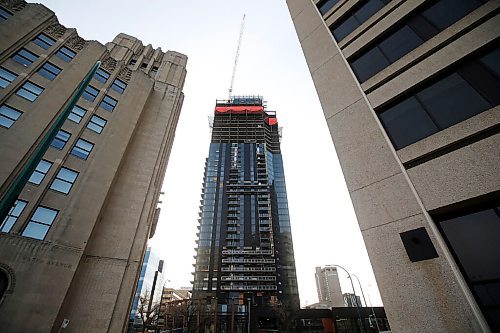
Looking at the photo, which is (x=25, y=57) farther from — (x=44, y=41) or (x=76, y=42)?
(x=76, y=42)

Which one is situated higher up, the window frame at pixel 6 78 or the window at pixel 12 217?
the window frame at pixel 6 78

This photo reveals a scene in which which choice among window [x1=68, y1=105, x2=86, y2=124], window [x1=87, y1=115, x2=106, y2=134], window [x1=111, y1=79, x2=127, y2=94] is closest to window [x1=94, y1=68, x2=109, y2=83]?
window [x1=111, y1=79, x2=127, y2=94]

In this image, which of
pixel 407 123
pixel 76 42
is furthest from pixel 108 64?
pixel 407 123

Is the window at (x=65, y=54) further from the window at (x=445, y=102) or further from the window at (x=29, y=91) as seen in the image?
the window at (x=445, y=102)

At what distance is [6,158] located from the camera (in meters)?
16.2

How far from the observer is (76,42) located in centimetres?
2622

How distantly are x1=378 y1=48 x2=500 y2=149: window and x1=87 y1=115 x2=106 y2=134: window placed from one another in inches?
1027

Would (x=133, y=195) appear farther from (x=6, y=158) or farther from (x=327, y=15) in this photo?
(x=327, y=15)

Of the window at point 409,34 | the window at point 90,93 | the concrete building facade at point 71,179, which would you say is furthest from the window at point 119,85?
the window at point 409,34

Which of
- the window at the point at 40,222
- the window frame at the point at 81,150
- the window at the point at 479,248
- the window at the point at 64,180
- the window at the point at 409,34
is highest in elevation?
the window frame at the point at 81,150

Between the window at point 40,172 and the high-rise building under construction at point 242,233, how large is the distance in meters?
49.6

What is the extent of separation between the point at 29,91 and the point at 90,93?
526 centimetres

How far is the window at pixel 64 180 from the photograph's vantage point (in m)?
18.2

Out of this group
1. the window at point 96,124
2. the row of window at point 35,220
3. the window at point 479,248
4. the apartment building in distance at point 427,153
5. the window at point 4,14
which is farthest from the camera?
the window at point 96,124
